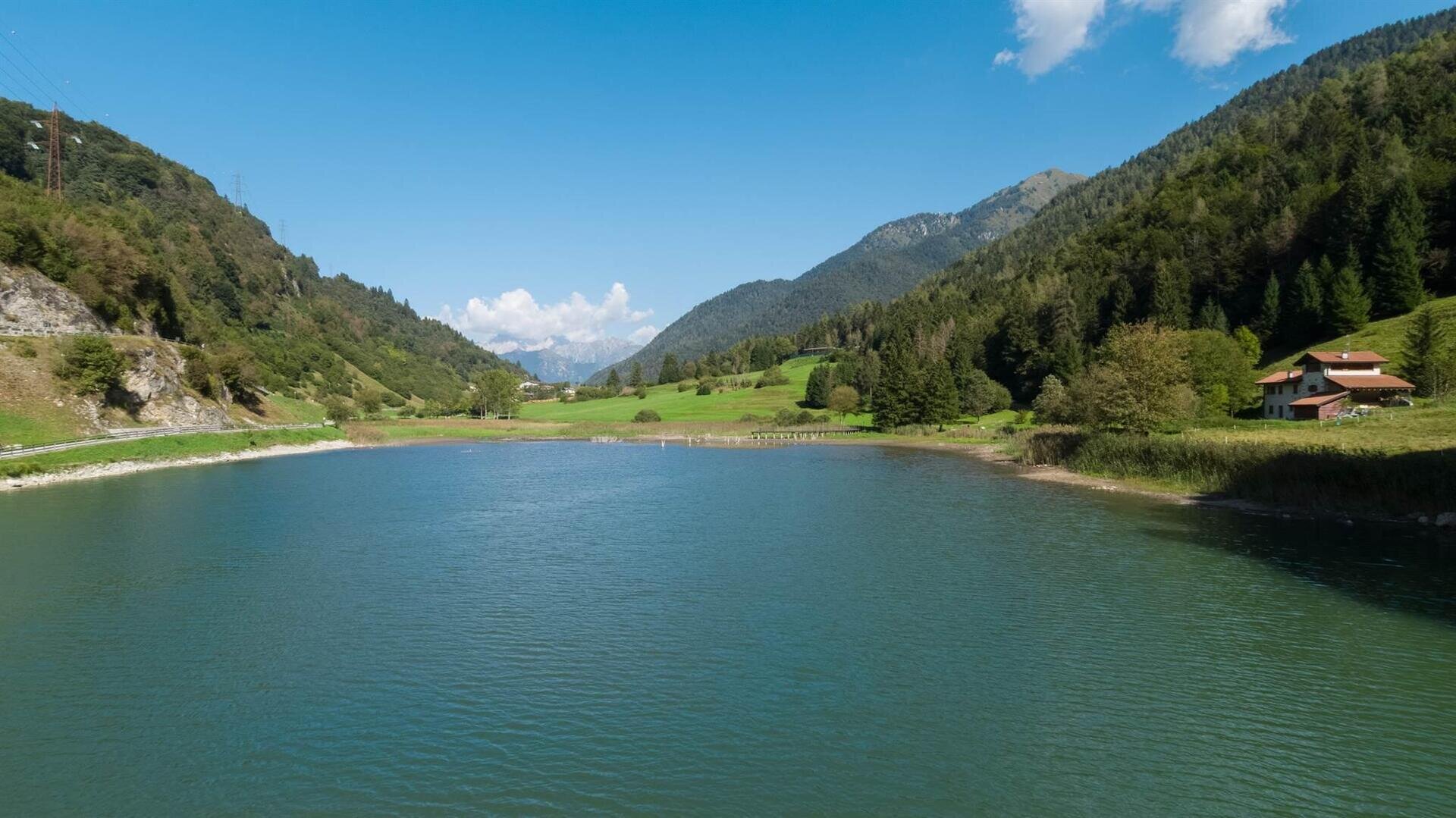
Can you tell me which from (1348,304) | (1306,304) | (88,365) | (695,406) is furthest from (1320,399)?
(88,365)

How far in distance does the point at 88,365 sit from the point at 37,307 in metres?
15.1

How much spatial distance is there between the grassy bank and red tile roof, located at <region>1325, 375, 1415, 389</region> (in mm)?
102794

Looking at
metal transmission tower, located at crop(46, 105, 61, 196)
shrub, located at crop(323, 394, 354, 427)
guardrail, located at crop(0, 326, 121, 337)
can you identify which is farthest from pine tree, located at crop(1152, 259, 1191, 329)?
metal transmission tower, located at crop(46, 105, 61, 196)

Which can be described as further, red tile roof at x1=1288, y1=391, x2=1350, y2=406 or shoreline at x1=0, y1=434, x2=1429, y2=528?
red tile roof at x1=1288, y1=391, x2=1350, y2=406

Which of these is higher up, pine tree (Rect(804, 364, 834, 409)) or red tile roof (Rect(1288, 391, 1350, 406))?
pine tree (Rect(804, 364, 834, 409))

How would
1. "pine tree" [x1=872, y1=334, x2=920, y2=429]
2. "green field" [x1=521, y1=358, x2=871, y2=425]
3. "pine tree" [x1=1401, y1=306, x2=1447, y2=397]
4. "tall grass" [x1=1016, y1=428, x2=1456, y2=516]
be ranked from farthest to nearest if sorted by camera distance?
"green field" [x1=521, y1=358, x2=871, y2=425]
"pine tree" [x1=872, y1=334, x2=920, y2=429]
"pine tree" [x1=1401, y1=306, x2=1447, y2=397]
"tall grass" [x1=1016, y1=428, x2=1456, y2=516]

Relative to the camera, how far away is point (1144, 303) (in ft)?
370

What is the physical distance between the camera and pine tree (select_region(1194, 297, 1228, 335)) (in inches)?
3767

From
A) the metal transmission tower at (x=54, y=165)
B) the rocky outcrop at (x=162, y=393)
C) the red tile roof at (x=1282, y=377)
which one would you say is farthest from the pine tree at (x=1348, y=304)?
the metal transmission tower at (x=54, y=165)

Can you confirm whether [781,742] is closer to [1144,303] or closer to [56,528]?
[56,528]

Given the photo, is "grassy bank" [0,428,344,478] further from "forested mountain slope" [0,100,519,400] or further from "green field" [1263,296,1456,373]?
"green field" [1263,296,1456,373]

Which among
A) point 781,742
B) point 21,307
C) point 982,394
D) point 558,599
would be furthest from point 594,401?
point 781,742

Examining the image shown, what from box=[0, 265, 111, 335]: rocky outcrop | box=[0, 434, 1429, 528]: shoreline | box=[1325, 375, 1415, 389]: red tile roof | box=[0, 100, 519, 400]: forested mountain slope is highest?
box=[0, 100, 519, 400]: forested mountain slope

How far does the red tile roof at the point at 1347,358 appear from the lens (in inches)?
2625
